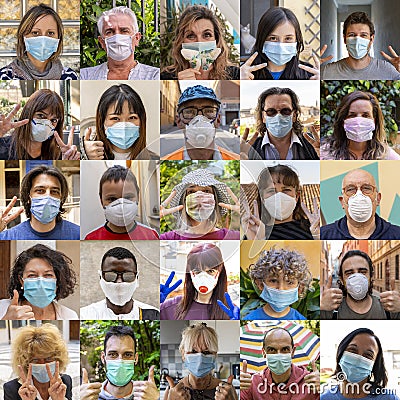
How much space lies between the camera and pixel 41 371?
134 inches

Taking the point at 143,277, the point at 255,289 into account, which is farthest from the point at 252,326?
the point at 143,277

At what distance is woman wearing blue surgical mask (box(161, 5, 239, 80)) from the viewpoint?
331 cm

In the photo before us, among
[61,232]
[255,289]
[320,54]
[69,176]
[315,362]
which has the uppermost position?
[320,54]

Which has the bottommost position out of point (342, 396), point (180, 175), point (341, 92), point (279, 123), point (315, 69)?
point (342, 396)

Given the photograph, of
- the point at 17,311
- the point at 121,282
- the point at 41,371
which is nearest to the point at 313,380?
the point at 121,282

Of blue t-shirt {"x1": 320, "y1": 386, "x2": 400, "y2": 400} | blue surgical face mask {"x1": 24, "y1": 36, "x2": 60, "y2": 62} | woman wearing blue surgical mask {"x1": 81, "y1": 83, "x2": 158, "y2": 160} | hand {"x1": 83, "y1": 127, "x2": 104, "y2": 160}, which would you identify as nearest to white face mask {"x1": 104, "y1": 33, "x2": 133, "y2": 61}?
woman wearing blue surgical mask {"x1": 81, "y1": 83, "x2": 158, "y2": 160}

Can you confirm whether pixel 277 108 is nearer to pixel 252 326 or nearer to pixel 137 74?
pixel 137 74

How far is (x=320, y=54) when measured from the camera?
3.33 metres

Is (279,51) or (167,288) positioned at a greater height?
(279,51)

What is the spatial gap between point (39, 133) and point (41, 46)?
385 millimetres

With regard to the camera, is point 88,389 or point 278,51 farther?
→ point 88,389

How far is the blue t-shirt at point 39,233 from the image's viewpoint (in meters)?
3.37

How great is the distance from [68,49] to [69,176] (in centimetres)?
57

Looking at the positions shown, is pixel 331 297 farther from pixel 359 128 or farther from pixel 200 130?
pixel 200 130
